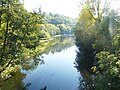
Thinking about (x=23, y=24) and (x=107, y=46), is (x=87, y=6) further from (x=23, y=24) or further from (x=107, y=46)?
(x=23, y=24)

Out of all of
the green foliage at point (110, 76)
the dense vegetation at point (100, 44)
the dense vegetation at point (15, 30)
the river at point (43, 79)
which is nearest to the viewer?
the green foliage at point (110, 76)

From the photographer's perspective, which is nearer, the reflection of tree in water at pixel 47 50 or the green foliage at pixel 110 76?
the green foliage at pixel 110 76

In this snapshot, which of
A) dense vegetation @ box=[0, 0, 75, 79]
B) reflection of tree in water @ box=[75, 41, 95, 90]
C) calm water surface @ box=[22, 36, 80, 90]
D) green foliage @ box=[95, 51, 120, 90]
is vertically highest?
dense vegetation @ box=[0, 0, 75, 79]

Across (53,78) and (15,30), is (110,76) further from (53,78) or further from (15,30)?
(53,78)

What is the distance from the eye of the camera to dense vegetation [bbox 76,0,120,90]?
1946 centimetres

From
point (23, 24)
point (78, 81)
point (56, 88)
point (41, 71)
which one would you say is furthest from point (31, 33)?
point (41, 71)

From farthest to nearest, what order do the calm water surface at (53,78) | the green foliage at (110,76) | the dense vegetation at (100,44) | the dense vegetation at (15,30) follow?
the calm water surface at (53,78) → the dense vegetation at (15,30) → the dense vegetation at (100,44) → the green foliage at (110,76)

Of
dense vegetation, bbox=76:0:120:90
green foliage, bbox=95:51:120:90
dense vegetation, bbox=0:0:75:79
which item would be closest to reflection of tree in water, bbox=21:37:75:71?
dense vegetation, bbox=0:0:75:79

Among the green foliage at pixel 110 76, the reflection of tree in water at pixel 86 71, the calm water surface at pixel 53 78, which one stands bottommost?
the calm water surface at pixel 53 78

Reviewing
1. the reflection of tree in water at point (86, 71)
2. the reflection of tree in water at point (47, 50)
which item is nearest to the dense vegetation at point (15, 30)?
the reflection of tree in water at point (47, 50)

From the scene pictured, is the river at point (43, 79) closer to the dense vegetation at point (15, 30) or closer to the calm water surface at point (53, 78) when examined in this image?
the calm water surface at point (53, 78)

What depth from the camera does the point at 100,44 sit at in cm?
4197

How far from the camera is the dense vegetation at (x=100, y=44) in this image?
1946cm

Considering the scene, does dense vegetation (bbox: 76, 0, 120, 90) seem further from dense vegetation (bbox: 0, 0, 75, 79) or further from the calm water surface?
dense vegetation (bbox: 0, 0, 75, 79)
